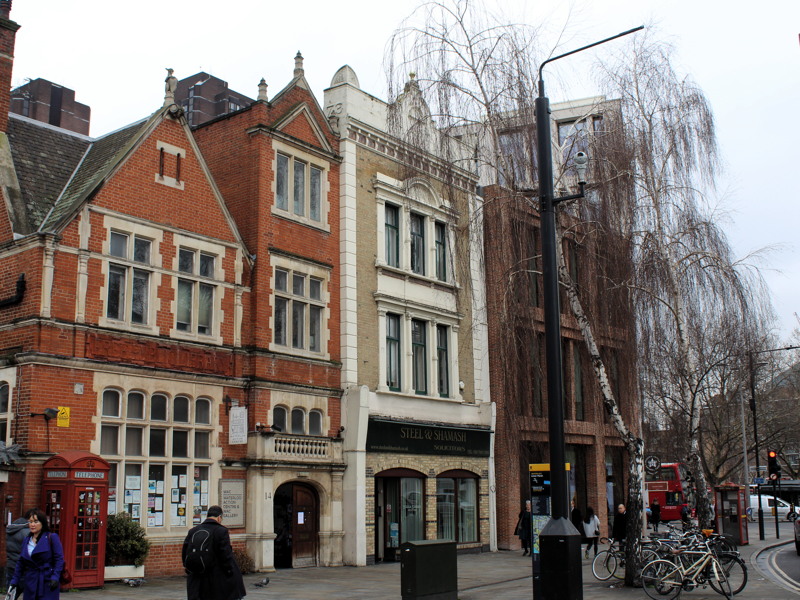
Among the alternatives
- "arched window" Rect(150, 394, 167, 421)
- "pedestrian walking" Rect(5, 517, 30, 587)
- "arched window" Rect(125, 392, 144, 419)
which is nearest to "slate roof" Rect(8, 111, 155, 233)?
"arched window" Rect(125, 392, 144, 419)

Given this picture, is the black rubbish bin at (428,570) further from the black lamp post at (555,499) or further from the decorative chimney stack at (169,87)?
the decorative chimney stack at (169,87)

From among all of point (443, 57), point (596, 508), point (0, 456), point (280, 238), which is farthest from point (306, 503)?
point (596, 508)

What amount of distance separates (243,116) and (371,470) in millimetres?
9917

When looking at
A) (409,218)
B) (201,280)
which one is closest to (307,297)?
(201,280)

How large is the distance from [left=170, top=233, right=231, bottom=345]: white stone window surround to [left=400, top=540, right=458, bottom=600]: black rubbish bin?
8.34m

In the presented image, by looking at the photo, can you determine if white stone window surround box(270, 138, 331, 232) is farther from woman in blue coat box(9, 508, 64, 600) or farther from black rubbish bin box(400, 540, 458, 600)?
woman in blue coat box(9, 508, 64, 600)

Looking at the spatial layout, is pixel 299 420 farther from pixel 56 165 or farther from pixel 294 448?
pixel 56 165

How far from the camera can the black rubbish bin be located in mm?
14562

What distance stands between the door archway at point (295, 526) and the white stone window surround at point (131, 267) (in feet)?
18.3

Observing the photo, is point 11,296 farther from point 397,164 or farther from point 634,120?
point 634,120

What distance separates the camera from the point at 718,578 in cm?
1584

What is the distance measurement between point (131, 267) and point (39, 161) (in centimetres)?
343

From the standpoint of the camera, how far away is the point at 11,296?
18.6 meters

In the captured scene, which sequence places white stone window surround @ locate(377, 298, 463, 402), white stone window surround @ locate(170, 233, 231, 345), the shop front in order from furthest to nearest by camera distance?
white stone window surround @ locate(377, 298, 463, 402)
the shop front
white stone window surround @ locate(170, 233, 231, 345)
